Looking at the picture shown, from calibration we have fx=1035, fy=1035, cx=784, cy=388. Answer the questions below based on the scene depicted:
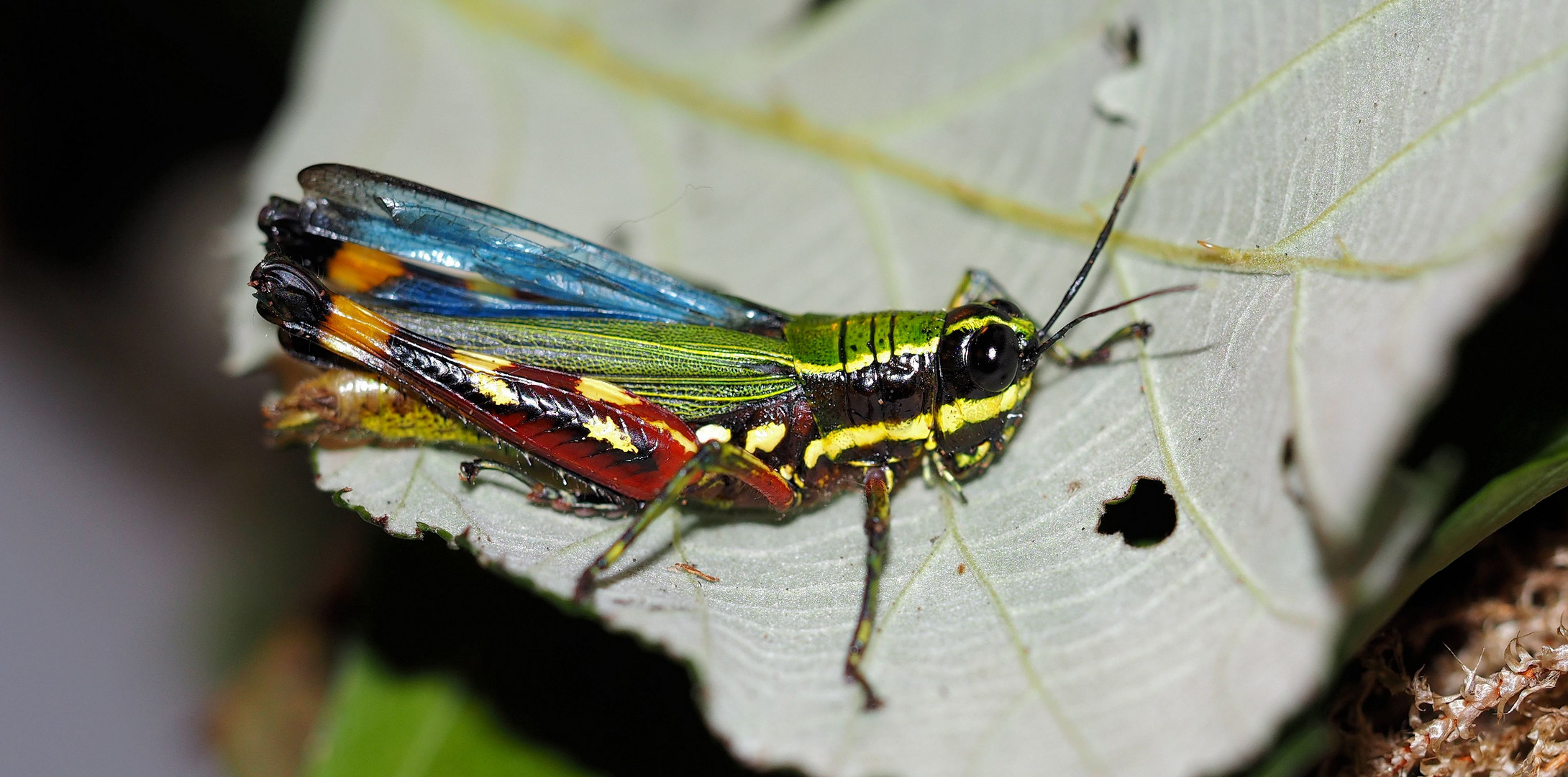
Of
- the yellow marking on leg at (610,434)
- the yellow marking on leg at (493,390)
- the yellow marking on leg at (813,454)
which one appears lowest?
the yellow marking on leg at (610,434)

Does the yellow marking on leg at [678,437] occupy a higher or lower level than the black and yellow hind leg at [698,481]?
higher

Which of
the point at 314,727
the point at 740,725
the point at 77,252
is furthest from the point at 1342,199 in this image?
the point at 77,252

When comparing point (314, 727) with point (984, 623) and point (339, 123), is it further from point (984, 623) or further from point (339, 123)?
point (984, 623)

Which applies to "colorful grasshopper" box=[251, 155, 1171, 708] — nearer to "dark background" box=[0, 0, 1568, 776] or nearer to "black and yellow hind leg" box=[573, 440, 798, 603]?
"black and yellow hind leg" box=[573, 440, 798, 603]

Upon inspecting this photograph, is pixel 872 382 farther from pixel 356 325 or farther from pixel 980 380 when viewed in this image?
pixel 356 325

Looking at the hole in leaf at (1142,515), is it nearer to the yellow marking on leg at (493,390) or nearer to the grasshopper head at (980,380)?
the grasshopper head at (980,380)

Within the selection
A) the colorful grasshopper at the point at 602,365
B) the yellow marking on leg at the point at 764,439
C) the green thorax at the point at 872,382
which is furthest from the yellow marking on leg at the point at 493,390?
the green thorax at the point at 872,382
